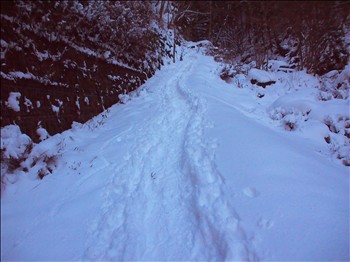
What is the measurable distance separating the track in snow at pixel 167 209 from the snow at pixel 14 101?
1.47 metres

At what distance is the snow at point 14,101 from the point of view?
322 centimetres

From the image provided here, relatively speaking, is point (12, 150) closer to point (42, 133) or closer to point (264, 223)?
point (42, 133)

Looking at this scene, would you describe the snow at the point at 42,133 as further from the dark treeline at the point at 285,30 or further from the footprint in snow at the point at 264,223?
the dark treeline at the point at 285,30

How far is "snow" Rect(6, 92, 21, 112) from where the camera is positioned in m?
3.22

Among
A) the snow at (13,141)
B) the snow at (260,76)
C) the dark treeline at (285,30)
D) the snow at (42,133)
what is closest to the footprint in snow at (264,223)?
the snow at (13,141)

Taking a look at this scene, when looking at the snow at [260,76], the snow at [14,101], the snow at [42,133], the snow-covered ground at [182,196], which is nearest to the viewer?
the snow-covered ground at [182,196]

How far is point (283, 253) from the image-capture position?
2.09 m

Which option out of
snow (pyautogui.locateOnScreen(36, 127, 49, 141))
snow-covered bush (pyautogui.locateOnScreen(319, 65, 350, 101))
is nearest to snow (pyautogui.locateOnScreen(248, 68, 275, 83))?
snow-covered bush (pyautogui.locateOnScreen(319, 65, 350, 101))

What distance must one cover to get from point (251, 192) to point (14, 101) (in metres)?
3.23

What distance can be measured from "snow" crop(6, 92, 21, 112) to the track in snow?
1.47 m

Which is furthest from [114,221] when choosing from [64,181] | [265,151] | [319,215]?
[265,151]

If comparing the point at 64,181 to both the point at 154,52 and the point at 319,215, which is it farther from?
the point at 154,52

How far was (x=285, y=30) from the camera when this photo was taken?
1302cm

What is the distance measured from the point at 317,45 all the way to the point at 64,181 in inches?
411
